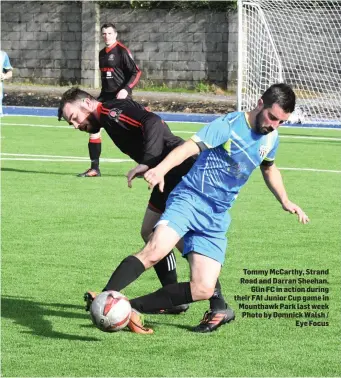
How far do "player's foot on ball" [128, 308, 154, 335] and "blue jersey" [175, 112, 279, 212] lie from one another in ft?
2.91

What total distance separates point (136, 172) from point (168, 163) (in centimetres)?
42

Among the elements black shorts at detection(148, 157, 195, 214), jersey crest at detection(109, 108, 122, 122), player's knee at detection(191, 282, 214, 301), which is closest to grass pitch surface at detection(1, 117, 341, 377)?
player's knee at detection(191, 282, 214, 301)

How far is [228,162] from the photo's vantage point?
286 inches

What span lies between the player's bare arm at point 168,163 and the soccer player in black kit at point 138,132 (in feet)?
1.62

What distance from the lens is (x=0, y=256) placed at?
385 inches

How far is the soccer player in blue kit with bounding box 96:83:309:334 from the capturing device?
7.05 meters

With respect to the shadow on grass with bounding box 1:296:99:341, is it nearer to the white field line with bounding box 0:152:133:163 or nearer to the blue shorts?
the blue shorts

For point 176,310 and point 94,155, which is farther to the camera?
point 94,155

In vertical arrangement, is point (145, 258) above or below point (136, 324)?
above

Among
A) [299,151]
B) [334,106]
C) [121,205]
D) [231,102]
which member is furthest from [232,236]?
[231,102]

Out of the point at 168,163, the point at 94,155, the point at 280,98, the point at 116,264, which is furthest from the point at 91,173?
the point at 168,163

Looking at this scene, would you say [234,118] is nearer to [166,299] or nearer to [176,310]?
[166,299]

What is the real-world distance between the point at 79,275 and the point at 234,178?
7.40 ft

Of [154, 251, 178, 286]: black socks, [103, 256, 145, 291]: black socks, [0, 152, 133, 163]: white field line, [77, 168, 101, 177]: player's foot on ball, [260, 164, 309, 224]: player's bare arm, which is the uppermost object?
[260, 164, 309, 224]: player's bare arm
